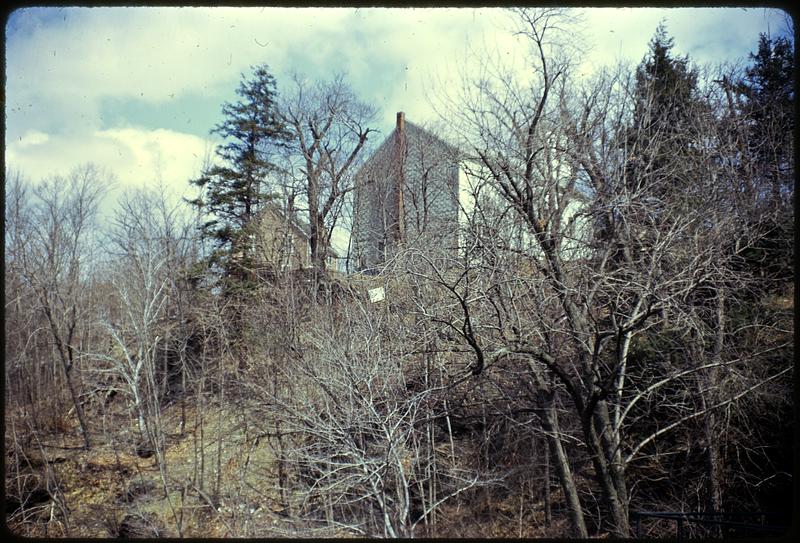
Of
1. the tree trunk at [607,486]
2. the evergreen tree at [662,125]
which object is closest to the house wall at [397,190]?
the evergreen tree at [662,125]

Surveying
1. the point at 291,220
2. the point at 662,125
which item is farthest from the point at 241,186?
the point at 662,125

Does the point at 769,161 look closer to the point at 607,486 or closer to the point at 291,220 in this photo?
the point at 607,486

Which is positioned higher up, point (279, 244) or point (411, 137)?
point (411, 137)

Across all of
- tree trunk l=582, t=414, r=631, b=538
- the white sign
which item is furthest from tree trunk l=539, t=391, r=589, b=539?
the white sign

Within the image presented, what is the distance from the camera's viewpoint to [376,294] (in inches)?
234

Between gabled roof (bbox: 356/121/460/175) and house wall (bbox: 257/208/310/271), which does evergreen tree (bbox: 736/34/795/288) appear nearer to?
gabled roof (bbox: 356/121/460/175)

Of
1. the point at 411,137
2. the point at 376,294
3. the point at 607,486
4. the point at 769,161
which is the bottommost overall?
the point at 607,486

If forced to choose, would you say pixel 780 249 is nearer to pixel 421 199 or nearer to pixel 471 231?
pixel 471 231

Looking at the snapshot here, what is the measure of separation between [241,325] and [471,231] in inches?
263

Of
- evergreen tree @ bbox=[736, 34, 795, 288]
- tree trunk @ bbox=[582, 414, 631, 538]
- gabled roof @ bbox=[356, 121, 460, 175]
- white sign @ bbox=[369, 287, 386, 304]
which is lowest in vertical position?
tree trunk @ bbox=[582, 414, 631, 538]

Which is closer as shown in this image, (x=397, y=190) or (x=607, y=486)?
(x=607, y=486)

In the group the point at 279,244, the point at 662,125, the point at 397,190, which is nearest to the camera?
the point at 662,125

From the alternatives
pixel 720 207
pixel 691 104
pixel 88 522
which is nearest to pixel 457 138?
pixel 720 207

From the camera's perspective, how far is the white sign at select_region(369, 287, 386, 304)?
562 centimetres
